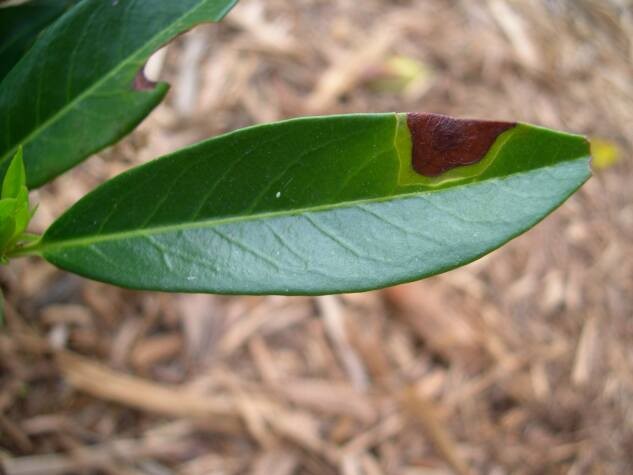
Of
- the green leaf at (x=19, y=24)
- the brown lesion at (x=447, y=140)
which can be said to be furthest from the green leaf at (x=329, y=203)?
the green leaf at (x=19, y=24)

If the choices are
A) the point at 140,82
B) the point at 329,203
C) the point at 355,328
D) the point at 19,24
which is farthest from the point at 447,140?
the point at 355,328

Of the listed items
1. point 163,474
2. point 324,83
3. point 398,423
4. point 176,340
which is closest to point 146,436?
point 163,474

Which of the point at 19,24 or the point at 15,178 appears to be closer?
the point at 15,178

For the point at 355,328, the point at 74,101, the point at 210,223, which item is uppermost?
the point at 74,101

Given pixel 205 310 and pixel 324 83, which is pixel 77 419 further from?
pixel 324 83

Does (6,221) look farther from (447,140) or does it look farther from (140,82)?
(447,140)
